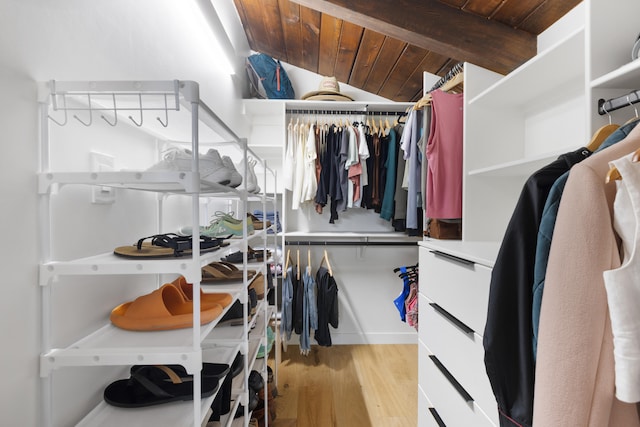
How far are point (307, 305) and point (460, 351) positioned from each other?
4.89 feet

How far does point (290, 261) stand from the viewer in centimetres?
260

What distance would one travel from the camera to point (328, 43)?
231 centimetres

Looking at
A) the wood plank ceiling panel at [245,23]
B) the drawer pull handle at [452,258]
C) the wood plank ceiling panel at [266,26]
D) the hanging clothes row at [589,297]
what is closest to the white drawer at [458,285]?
the drawer pull handle at [452,258]

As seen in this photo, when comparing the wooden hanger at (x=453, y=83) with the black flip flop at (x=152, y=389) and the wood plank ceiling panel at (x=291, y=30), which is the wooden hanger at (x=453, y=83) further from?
the black flip flop at (x=152, y=389)

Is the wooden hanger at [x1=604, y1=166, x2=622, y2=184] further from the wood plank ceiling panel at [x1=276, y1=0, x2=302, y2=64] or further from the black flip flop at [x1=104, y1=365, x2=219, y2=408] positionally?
the wood plank ceiling panel at [x1=276, y1=0, x2=302, y2=64]

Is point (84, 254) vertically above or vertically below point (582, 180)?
below

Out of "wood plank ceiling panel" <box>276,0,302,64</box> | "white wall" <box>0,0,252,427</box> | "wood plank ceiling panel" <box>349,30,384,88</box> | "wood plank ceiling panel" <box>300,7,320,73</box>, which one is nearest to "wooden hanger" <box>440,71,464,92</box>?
"wood plank ceiling panel" <box>349,30,384,88</box>

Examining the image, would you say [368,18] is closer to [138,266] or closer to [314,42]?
[314,42]

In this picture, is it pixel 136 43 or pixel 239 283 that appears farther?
pixel 239 283

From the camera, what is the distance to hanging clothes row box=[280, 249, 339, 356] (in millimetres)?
2414

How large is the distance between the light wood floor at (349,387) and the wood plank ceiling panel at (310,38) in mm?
2450

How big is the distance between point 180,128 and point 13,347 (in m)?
1.00

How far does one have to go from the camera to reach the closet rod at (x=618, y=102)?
2.29 feet

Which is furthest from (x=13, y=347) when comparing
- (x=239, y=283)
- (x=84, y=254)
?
(x=239, y=283)
